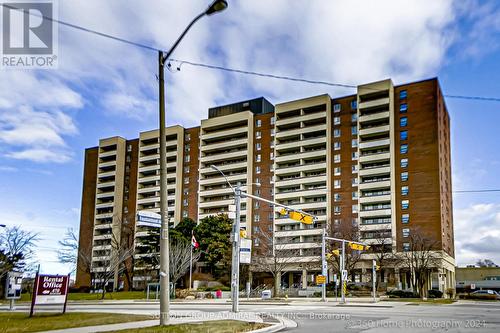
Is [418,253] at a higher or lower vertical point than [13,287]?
higher

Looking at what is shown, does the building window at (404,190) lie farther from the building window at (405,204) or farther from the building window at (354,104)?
the building window at (354,104)

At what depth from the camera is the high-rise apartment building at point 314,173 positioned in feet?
283

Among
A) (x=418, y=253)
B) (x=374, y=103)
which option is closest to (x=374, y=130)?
(x=374, y=103)

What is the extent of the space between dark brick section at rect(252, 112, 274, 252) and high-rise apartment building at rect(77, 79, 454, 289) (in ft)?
0.68

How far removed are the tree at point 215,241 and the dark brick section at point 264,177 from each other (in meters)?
11.2

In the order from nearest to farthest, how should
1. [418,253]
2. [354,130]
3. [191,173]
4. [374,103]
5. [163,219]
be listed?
[163,219], [418,253], [374,103], [354,130], [191,173]

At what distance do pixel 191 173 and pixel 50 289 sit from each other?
293 ft

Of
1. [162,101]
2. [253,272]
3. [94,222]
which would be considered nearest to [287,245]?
[253,272]

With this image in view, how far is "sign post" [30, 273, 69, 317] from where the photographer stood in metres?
21.6

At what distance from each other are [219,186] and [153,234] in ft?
88.3

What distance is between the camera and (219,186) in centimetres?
10888

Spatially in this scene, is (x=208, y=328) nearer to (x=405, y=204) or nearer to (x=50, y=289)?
(x=50, y=289)

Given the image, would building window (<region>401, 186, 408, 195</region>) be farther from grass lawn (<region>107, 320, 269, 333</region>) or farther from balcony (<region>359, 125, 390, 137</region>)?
grass lawn (<region>107, 320, 269, 333</region>)

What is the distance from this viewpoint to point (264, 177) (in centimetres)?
10244
